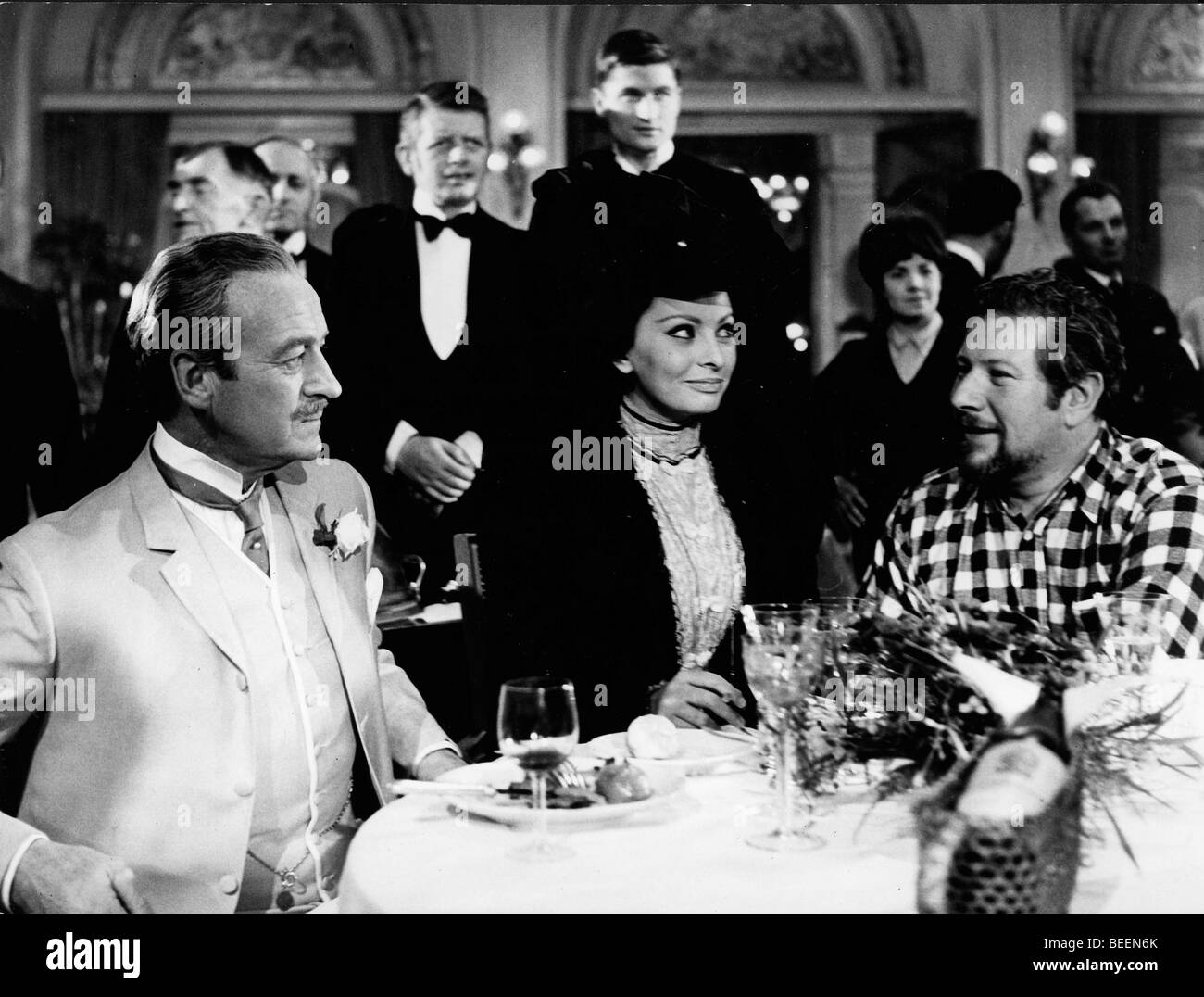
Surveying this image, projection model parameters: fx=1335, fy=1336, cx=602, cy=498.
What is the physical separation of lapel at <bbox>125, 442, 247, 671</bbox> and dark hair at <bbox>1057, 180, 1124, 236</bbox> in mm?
2082

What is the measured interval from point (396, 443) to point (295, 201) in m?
0.61

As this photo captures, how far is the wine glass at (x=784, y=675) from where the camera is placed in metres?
1.88

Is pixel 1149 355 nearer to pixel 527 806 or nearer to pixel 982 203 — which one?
pixel 982 203

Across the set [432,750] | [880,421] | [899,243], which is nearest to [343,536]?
[432,750]

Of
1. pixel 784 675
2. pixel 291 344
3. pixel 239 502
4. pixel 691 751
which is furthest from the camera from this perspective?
pixel 291 344

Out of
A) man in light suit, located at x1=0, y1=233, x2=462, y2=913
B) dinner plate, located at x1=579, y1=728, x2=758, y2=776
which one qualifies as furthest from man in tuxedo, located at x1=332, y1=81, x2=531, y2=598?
dinner plate, located at x1=579, y1=728, x2=758, y2=776

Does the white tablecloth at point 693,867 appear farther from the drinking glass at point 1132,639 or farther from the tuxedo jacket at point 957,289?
the tuxedo jacket at point 957,289

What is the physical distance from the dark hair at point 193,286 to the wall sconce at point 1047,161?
172 cm

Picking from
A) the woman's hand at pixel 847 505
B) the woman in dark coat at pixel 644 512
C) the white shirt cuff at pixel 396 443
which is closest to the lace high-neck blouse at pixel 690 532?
the woman in dark coat at pixel 644 512

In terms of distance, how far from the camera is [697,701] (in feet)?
9.59
